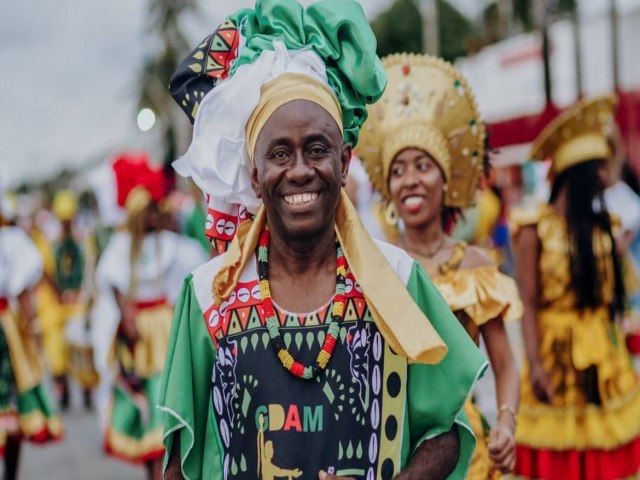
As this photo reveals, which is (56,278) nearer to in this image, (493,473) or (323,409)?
(493,473)

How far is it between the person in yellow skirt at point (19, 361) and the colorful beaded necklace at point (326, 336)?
4629 millimetres

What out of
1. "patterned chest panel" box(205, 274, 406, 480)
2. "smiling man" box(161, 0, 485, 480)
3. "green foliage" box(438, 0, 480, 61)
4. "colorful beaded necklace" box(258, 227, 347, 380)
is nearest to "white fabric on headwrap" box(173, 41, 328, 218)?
"smiling man" box(161, 0, 485, 480)

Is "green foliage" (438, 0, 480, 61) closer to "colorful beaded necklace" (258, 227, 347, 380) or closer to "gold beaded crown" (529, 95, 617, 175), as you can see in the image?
"gold beaded crown" (529, 95, 617, 175)

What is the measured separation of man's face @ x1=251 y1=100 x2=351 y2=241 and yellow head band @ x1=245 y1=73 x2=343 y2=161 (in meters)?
0.02

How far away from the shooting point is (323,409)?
7.57 ft

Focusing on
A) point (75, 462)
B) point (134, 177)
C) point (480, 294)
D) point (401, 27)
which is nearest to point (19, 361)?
point (134, 177)

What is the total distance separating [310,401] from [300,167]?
A: 58 cm

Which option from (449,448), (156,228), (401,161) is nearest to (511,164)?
(156,228)

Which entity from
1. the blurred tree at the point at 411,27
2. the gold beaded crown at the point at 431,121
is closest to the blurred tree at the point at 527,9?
the blurred tree at the point at 411,27

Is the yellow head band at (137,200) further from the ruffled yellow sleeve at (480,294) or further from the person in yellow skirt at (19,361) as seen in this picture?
the ruffled yellow sleeve at (480,294)

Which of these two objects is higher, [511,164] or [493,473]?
[511,164]

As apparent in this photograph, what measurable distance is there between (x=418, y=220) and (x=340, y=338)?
1.36 metres

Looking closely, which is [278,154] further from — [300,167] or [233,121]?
[233,121]

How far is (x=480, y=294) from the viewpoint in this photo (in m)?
3.47
